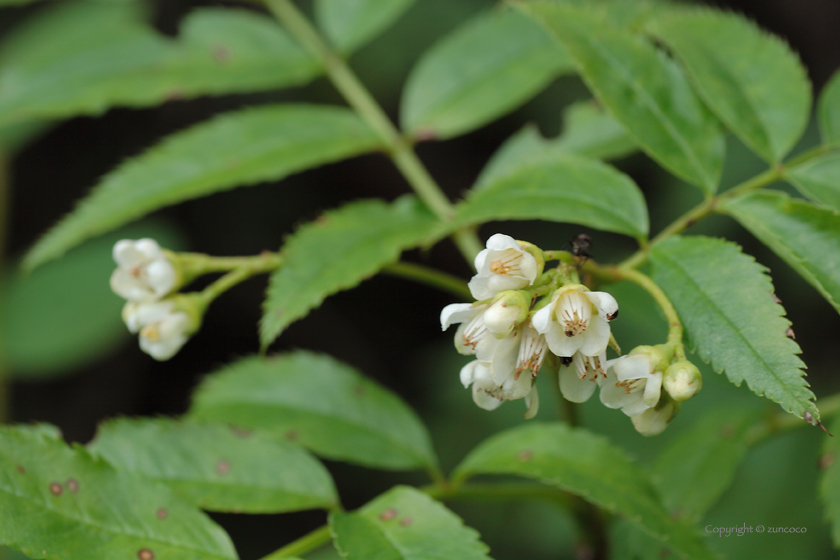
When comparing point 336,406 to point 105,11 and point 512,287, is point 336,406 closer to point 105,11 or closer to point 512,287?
point 512,287

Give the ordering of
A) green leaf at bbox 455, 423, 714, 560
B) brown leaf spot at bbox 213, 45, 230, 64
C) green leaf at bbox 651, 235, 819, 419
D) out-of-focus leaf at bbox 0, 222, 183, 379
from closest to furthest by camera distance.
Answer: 1. green leaf at bbox 651, 235, 819, 419
2. green leaf at bbox 455, 423, 714, 560
3. brown leaf spot at bbox 213, 45, 230, 64
4. out-of-focus leaf at bbox 0, 222, 183, 379

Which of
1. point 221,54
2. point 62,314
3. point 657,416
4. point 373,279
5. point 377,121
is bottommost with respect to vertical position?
point 657,416

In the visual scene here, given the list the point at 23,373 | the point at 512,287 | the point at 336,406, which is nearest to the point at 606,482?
the point at 512,287

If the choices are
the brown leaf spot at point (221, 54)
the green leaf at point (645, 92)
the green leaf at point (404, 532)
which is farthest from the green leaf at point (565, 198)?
the brown leaf spot at point (221, 54)

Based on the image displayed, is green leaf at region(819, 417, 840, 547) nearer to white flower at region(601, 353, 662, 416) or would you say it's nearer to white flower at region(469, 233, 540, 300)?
white flower at region(601, 353, 662, 416)

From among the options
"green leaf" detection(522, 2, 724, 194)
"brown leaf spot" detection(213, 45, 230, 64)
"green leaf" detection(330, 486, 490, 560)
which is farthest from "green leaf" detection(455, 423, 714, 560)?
"brown leaf spot" detection(213, 45, 230, 64)

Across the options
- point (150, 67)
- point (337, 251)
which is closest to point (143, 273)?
point (337, 251)

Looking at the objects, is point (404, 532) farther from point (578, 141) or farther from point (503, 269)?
point (578, 141)
